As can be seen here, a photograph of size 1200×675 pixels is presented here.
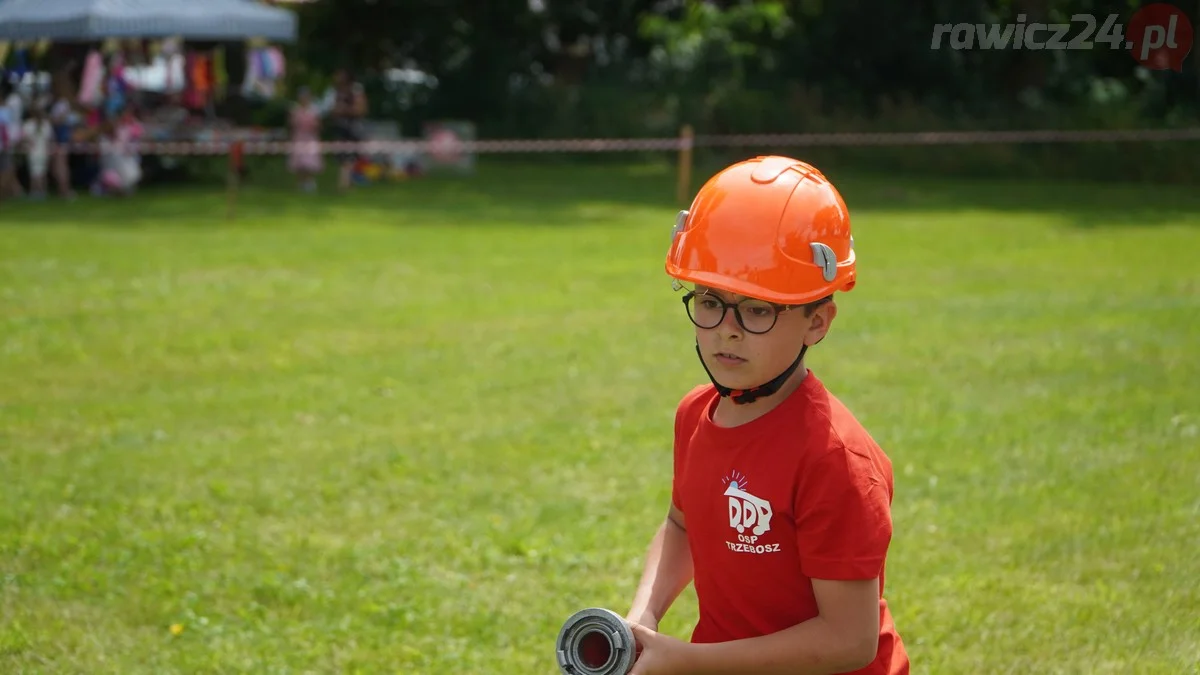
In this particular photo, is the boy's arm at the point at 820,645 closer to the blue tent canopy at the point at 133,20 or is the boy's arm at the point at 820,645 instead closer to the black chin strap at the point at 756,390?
the black chin strap at the point at 756,390

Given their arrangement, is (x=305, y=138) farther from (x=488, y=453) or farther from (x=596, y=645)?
(x=596, y=645)

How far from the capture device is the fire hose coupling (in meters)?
2.64

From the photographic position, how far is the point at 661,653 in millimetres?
2715

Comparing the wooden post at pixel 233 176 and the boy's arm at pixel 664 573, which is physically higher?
the boy's arm at pixel 664 573

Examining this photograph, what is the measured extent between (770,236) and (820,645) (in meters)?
0.83

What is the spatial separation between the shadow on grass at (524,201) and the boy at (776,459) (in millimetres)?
17938

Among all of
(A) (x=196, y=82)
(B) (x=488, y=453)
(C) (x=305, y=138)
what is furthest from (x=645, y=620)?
(A) (x=196, y=82)

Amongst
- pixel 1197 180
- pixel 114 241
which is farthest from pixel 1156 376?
pixel 1197 180

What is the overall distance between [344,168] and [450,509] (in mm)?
21060

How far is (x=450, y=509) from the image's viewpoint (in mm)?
6613

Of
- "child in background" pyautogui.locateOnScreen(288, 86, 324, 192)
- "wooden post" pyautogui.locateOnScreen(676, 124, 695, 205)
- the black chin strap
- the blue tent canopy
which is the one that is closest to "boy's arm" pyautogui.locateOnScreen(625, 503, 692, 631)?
the black chin strap

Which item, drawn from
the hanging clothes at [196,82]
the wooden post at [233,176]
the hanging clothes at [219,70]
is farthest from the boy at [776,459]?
the hanging clothes at [219,70]

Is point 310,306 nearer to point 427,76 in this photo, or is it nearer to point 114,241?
point 114,241

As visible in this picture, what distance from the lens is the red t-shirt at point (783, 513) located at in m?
2.63
